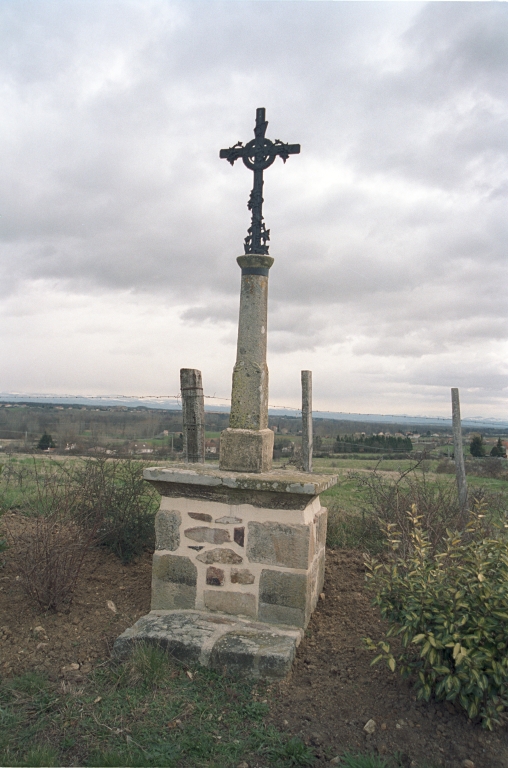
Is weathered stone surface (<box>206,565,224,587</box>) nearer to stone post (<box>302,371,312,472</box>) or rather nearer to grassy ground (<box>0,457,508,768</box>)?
grassy ground (<box>0,457,508,768</box>)

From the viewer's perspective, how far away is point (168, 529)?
4.30 m

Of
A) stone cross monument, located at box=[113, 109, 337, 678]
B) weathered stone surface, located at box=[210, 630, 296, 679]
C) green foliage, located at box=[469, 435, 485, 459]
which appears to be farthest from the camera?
green foliage, located at box=[469, 435, 485, 459]

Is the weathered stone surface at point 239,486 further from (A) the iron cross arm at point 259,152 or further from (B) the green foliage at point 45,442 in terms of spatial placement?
(B) the green foliage at point 45,442

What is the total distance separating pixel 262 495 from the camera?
4102 millimetres

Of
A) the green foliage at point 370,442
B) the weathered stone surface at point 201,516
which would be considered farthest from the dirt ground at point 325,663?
the green foliage at point 370,442

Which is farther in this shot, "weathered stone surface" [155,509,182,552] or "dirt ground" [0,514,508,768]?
"weathered stone surface" [155,509,182,552]

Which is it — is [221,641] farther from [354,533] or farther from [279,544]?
[354,533]

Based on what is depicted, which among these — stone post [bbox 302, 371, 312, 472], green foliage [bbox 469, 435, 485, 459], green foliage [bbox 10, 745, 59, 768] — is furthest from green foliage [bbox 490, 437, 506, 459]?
green foliage [bbox 10, 745, 59, 768]

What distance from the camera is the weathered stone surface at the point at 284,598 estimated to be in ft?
13.2

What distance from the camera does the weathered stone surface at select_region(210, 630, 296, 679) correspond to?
3523mm

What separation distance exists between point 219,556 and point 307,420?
266 cm

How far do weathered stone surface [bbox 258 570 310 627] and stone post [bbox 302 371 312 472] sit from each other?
95.6 inches

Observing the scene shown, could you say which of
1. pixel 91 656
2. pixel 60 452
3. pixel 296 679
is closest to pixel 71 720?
pixel 91 656

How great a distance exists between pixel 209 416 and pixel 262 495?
3712 mm
